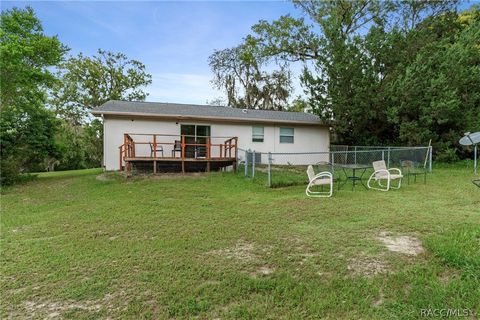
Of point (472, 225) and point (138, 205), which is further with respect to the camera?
point (138, 205)

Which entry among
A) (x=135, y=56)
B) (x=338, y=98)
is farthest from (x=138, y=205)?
(x=135, y=56)

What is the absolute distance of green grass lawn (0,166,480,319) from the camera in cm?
237

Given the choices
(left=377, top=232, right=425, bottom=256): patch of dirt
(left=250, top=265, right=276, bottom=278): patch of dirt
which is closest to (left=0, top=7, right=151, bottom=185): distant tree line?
(left=250, top=265, right=276, bottom=278): patch of dirt

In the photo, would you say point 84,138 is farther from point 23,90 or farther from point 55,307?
point 55,307

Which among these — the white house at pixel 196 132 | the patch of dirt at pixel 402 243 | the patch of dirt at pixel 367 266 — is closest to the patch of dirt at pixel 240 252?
the patch of dirt at pixel 367 266

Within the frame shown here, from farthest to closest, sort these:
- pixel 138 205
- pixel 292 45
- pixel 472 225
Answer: pixel 292 45 < pixel 138 205 < pixel 472 225

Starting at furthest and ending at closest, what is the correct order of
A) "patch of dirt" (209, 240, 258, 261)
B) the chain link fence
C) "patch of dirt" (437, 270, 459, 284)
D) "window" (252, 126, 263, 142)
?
"window" (252, 126, 263, 142)
the chain link fence
"patch of dirt" (209, 240, 258, 261)
"patch of dirt" (437, 270, 459, 284)

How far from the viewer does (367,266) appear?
3.01 meters

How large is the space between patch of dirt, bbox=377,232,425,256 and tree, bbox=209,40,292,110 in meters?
22.0

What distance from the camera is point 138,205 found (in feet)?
20.3

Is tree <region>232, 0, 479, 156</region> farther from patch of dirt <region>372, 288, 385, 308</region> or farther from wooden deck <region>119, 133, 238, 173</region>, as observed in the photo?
patch of dirt <region>372, 288, 385, 308</region>

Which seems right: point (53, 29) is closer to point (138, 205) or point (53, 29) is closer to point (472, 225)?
point (138, 205)

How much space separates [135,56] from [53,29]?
1014 centimetres

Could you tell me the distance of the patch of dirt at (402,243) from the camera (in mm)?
3366
